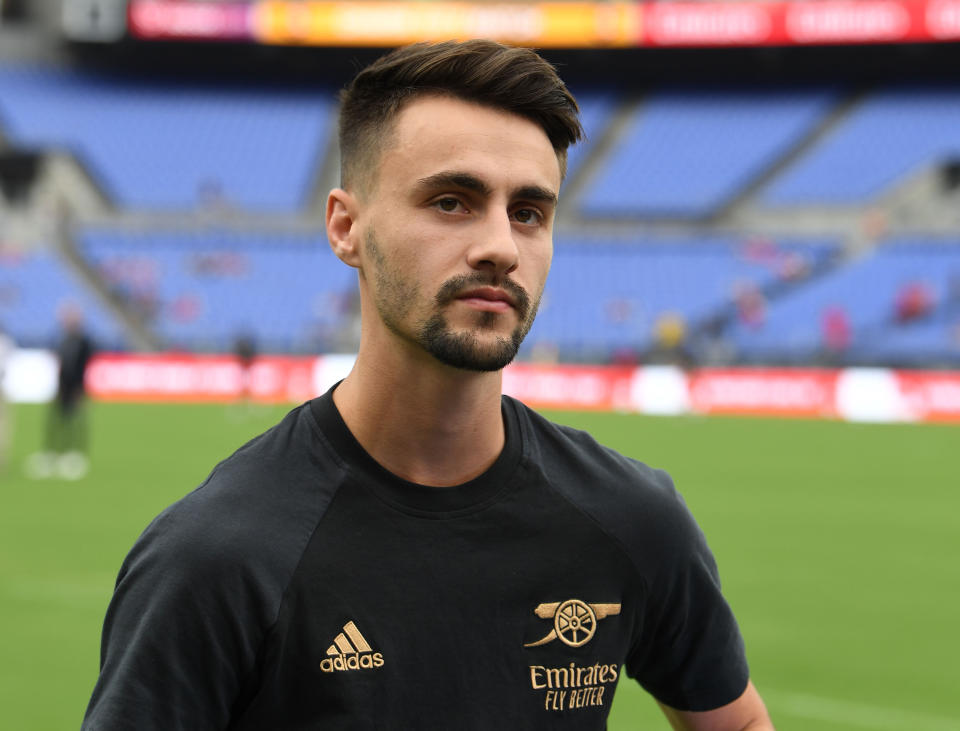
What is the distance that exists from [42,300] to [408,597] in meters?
35.5

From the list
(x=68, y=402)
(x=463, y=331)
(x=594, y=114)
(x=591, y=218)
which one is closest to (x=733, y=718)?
(x=463, y=331)

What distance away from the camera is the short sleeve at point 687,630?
7.70 feet

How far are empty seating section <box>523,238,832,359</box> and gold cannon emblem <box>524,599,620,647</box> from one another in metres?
30.2

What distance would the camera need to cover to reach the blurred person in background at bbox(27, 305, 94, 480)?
16.3 metres

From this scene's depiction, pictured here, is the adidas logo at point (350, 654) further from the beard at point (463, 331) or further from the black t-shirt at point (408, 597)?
the beard at point (463, 331)

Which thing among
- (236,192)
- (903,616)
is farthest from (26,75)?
(903,616)

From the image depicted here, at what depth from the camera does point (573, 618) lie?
7.36 ft

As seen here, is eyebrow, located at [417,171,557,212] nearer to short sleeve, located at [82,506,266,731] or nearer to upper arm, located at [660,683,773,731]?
short sleeve, located at [82,506,266,731]

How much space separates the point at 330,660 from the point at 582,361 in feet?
96.3

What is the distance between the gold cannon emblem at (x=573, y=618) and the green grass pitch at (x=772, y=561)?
4254 millimetres

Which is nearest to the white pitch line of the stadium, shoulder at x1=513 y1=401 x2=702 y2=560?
shoulder at x1=513 y1=401 x2=702 y2=560

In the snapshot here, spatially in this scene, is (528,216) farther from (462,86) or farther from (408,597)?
(408,597)

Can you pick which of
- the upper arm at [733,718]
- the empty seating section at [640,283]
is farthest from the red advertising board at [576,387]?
the upper arm at [733,718]

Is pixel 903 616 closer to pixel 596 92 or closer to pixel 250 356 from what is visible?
pixel 250 356
